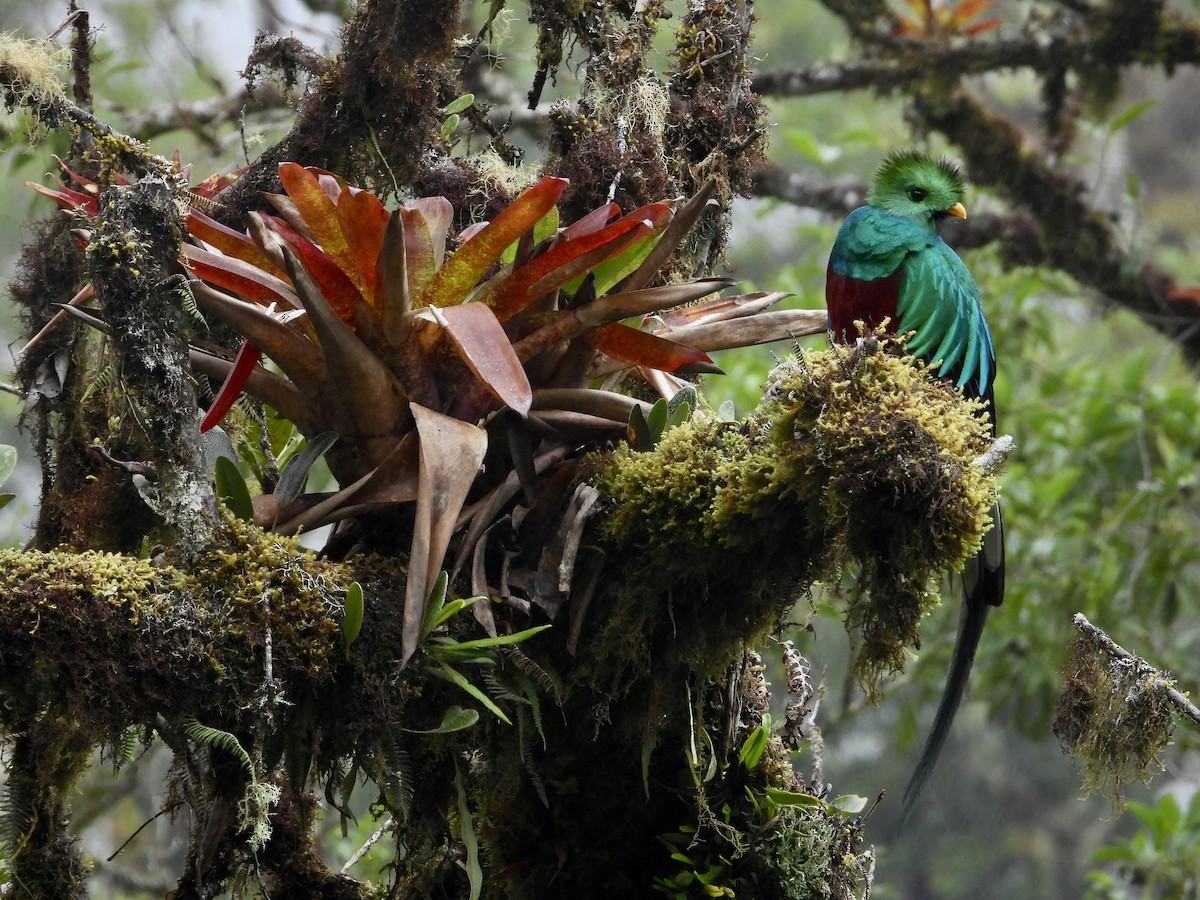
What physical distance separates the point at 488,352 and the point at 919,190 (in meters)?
2.00

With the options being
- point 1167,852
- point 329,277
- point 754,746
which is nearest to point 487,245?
point 329,277

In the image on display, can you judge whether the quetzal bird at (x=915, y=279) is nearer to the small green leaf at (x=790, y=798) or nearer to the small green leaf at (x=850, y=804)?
the small green leaf at (x=850, y=804)

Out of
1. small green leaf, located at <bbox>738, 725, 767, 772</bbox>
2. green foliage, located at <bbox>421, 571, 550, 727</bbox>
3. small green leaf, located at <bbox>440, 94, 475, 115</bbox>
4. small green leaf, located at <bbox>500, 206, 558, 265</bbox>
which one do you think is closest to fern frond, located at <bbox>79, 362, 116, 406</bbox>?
green foliage, located at <bbox>421, 571, 550, 727</bbox>

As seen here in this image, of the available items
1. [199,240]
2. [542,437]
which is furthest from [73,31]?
[542,437]

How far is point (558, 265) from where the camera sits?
6.81 feet

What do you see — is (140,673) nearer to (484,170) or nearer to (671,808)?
(671,808)

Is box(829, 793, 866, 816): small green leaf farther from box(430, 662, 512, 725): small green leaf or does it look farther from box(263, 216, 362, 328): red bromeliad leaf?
box(263, 216, 362, 328): red bromeliad leaf

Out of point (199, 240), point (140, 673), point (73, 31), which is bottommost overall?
point (140, 673)

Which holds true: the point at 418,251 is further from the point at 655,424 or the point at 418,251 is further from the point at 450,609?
the point at 450,609

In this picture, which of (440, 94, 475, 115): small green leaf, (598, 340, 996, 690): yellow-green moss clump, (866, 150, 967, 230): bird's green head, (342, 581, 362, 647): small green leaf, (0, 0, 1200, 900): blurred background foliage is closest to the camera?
(598, 340, 996, 690): yellow-green moss clump

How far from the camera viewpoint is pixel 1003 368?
565 centimetres

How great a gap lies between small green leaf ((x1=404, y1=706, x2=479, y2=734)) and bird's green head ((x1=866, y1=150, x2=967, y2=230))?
2157 mm

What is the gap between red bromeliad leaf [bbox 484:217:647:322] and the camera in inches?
80.4

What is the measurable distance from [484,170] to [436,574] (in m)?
1.34
